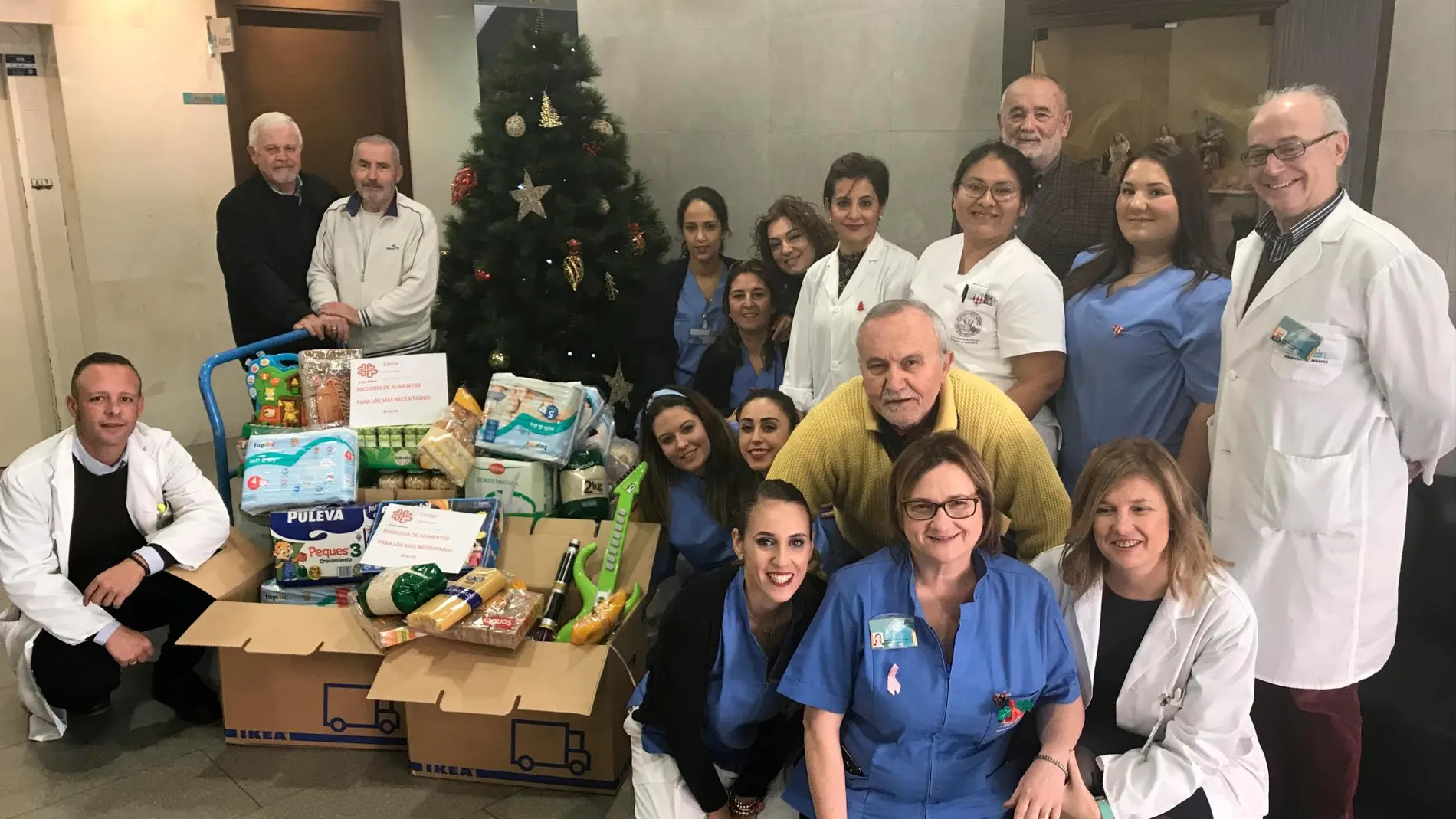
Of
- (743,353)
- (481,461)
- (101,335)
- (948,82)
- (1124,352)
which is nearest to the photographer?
(1124,352)

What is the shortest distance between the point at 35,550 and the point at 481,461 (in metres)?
1.22

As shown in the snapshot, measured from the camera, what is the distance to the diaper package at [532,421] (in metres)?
3.30

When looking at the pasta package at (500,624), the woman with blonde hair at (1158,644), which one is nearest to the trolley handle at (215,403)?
the pasta package at (500,624)

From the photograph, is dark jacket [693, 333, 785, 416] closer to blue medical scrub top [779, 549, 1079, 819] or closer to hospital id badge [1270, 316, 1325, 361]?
blue medical scrub top [779, 549, 1079, 819]

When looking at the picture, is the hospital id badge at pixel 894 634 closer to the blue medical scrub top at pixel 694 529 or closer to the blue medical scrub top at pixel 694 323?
the blue medical scrub top at pixel 694 529

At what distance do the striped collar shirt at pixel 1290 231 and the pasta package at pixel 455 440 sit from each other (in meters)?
2.31

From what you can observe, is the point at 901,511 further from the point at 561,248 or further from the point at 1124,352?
the point at 561,248

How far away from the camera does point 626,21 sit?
490 centimetres

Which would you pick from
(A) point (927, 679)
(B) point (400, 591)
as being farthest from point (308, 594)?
(A) point (927, 679)

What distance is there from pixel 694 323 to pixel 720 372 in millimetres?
296

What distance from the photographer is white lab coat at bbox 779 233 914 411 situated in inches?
122

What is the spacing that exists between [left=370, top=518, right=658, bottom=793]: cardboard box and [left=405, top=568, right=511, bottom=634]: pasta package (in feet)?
0.27

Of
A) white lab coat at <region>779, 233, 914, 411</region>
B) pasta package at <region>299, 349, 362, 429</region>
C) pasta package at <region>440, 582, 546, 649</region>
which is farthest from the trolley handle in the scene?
white lab coat at <region>779, 233, 914, 411</region>

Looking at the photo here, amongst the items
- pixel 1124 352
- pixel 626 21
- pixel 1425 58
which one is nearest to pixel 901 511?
pixel 1124 352
